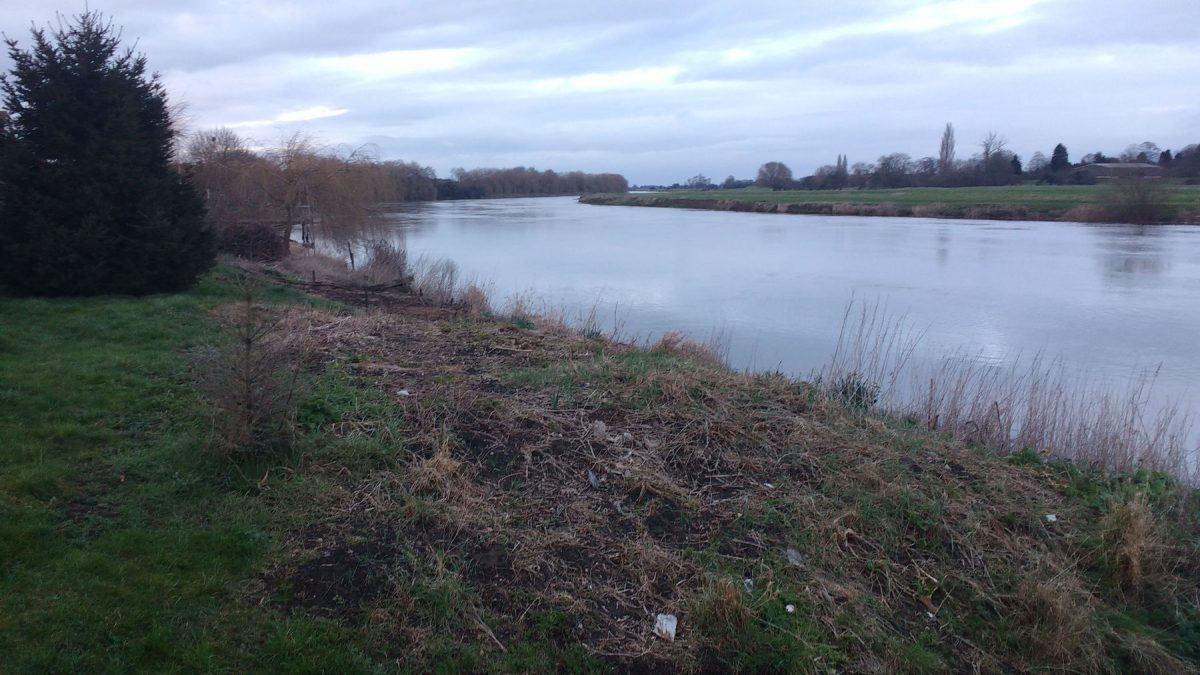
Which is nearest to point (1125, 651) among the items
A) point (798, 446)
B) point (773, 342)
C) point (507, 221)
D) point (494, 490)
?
point (798, 446)

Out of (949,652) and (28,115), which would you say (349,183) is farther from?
(949,652)

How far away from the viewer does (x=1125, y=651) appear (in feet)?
13.8

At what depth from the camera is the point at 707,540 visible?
449 cm

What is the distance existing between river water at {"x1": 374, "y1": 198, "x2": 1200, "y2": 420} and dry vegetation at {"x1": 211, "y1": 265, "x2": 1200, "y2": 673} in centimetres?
639

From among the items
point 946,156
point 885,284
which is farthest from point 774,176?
point 885,284

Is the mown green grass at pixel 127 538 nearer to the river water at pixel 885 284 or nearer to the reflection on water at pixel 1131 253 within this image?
the river water at pixel 885 284

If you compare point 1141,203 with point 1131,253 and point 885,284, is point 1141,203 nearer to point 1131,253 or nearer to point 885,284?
point 1131,253

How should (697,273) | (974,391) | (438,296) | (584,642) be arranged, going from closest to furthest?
(584,642), (974,391), (438,296), (697,273)

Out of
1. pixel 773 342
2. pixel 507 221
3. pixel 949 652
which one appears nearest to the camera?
pixel 949 652

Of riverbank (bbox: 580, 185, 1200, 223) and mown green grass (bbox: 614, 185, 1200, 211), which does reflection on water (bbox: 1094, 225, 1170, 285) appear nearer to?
riverbank (bbox: 580, 185, 1200, 223)

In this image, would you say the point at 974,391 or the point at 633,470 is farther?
the point at 974,391

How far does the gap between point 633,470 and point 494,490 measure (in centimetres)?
86

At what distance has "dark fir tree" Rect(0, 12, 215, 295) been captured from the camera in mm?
9625

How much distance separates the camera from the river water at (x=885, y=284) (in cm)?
1363
